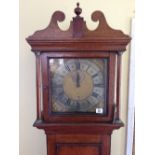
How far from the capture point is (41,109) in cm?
117

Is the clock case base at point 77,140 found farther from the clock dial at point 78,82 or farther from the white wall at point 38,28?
the white wall at point 38,28

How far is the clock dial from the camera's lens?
1154 mm

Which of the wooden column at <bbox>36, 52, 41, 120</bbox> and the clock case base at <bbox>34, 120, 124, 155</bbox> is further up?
the wooden column at <bbox>36, 52, 41, 120</bbox>

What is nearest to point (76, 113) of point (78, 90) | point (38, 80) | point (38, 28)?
point (78, 90)

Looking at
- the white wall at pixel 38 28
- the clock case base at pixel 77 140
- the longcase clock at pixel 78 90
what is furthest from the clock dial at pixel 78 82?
the white wall at pixel 38 28

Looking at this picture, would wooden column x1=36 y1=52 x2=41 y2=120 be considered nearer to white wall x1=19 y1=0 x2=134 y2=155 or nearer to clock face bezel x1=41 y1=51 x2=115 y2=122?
clock face bezel x1=41 y1=51 x2=115 y2=122

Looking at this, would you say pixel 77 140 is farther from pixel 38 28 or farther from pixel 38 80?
pixel 38 28

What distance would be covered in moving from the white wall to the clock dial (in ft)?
1.11

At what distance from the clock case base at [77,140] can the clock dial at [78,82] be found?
102 mm

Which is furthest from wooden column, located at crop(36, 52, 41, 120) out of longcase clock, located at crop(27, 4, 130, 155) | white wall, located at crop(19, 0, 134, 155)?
white wall, located at crop(19, 0, 134, 155)

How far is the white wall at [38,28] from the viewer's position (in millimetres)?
1423

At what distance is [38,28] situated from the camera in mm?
1433
